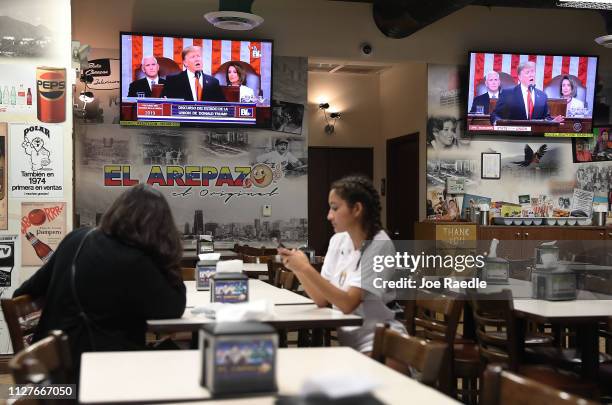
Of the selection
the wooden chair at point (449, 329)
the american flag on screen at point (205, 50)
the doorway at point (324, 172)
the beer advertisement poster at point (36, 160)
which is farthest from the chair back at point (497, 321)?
the doorway at point (324, 172)

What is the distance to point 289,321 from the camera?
3.25 m

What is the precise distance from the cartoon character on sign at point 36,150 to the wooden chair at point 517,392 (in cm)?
516

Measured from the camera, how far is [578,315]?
387 centimetres

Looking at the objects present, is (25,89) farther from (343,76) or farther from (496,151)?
(343,76)

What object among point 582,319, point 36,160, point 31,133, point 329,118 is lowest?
point 582,319

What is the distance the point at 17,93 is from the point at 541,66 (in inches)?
256

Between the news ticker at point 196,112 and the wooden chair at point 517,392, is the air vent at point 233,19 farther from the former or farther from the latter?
the wooden chair at point 517,392

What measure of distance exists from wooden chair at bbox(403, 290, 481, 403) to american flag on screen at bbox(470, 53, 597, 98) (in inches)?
218

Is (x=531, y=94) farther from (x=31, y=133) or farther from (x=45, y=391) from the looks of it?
(x=45, y=391)

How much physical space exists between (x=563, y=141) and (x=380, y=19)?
2.99 m

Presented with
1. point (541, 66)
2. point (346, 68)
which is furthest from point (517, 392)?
point (346, 68)

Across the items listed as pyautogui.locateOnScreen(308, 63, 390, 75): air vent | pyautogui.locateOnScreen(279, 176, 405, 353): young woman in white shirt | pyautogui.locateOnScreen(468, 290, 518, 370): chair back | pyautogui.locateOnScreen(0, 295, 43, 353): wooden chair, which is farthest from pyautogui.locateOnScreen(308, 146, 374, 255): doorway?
pyautogui.locateOnScreen(0, 295, 43, 353): wooden chair

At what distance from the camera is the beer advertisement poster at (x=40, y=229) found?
6.27 metres

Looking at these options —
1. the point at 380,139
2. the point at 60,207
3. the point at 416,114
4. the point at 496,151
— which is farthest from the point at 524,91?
the point at 60,207
